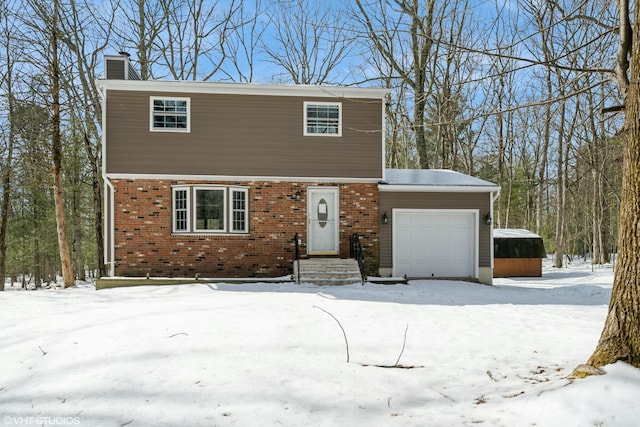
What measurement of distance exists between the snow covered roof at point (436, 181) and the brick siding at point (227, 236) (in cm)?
137

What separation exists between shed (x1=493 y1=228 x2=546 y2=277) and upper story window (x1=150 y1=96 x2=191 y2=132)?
42.8 feet

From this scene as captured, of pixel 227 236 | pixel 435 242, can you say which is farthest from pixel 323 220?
pixel 435 242

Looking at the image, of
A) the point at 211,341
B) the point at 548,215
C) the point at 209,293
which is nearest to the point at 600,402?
the point at 211,341

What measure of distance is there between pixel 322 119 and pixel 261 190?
265cm

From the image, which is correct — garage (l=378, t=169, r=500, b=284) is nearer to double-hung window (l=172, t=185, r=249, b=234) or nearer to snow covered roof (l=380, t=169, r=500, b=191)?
snow covered roof (l=380, t=169, r=500, b=191)

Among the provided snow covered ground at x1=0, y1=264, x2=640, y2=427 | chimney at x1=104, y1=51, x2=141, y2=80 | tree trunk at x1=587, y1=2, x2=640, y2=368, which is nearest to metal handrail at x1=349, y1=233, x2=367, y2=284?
snow covered ground at x1=0, y1=264, x2=640, y2=427

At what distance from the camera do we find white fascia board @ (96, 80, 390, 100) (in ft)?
38.8

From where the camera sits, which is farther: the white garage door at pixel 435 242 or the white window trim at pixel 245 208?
the white garage door at pixel 435 242

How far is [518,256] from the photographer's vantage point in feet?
59.3

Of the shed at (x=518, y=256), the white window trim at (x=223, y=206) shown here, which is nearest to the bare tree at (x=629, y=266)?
the white window trim at (x=223, y=206)

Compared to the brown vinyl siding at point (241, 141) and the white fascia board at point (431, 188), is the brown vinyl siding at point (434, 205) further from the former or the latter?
the brown vinyl siding at point (241, 141)

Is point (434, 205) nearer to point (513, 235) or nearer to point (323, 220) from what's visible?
point (323, 220)

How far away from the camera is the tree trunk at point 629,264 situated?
368 centimetres

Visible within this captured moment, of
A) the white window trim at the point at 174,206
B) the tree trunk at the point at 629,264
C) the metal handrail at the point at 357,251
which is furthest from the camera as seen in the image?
the white window trim at the point at 174,206
